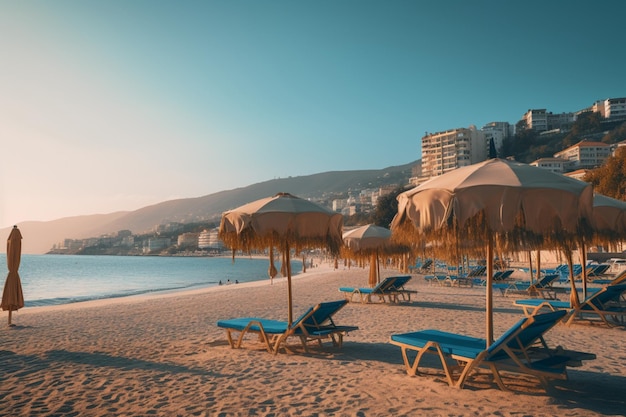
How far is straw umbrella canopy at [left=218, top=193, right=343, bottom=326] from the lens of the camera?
679 cm

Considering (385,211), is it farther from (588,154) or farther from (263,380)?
(588,154)

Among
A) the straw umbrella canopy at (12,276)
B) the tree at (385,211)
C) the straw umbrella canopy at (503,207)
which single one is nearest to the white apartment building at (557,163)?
the tree at (385,211)

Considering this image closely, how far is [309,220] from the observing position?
6957 millimetres

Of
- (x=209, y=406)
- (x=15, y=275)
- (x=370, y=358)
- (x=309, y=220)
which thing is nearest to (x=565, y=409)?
(x=370, y=358)

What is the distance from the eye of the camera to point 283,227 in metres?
6.80

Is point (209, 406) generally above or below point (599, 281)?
above

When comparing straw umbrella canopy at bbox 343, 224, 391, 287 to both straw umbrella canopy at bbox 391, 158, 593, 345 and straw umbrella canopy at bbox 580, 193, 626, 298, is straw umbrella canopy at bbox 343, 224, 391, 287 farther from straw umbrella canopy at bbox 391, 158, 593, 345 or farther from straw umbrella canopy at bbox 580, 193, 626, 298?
straw umbrella canopy at bbox 391, 158, 593, 345

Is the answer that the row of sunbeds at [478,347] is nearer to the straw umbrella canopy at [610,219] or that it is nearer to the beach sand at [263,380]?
the beach sand at [263,380]

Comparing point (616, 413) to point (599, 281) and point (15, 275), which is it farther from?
point (599, 281)

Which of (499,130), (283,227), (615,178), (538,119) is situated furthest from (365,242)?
(499,130)

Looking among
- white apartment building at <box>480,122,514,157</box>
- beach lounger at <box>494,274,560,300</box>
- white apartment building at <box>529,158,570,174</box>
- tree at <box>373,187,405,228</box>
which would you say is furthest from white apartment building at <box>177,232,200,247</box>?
beach lounger at <box>494,274,560,300</box>

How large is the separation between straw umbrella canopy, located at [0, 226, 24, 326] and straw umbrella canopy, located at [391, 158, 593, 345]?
9447 millimetres

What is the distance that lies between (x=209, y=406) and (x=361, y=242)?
32.8 feet

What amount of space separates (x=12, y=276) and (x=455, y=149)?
116 m
